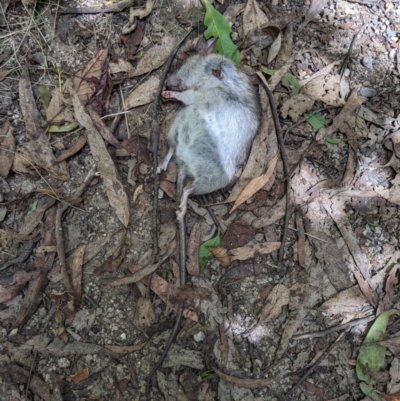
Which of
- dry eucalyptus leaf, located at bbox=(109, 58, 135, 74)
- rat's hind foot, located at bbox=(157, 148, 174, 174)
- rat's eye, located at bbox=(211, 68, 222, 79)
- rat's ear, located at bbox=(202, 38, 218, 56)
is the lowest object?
rat's hind foot, located at bbox=(157, 148, 174, 174)

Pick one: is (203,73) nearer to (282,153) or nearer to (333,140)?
(282,153)

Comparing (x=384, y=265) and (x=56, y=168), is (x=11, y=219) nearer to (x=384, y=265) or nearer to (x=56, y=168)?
(x=56, y=168)

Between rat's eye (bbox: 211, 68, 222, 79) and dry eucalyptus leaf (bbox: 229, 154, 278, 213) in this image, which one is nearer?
rat's eye (bbox: 211, 68, 222, 79)

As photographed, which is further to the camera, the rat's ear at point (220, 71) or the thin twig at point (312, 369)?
the rat's ear at point (220, 71)

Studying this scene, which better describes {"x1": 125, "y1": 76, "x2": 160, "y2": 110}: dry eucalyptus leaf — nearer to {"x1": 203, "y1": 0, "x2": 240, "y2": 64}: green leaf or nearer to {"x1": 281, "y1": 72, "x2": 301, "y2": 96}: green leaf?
{"x1": 203, "y1": 0, "x2": 240, "y2": 64}: green leaf

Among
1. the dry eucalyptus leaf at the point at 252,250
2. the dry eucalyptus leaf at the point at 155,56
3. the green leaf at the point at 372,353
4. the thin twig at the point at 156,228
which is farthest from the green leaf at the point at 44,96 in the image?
the green leaf at the point at 372,353

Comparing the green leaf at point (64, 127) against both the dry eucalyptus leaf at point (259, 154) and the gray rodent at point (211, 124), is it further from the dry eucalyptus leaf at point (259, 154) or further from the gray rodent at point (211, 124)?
the dry eucalyptus leaf at point (259, 154)

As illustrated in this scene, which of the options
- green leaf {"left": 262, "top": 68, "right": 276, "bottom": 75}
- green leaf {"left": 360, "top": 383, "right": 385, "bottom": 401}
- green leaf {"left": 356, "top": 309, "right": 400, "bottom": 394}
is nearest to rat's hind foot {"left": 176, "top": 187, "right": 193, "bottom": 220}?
green leaf {"left": 262, "top": 68, "right": 276, "bottom": 75}

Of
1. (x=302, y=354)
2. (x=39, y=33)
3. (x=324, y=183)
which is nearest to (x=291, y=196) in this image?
(x=324, y=183)
